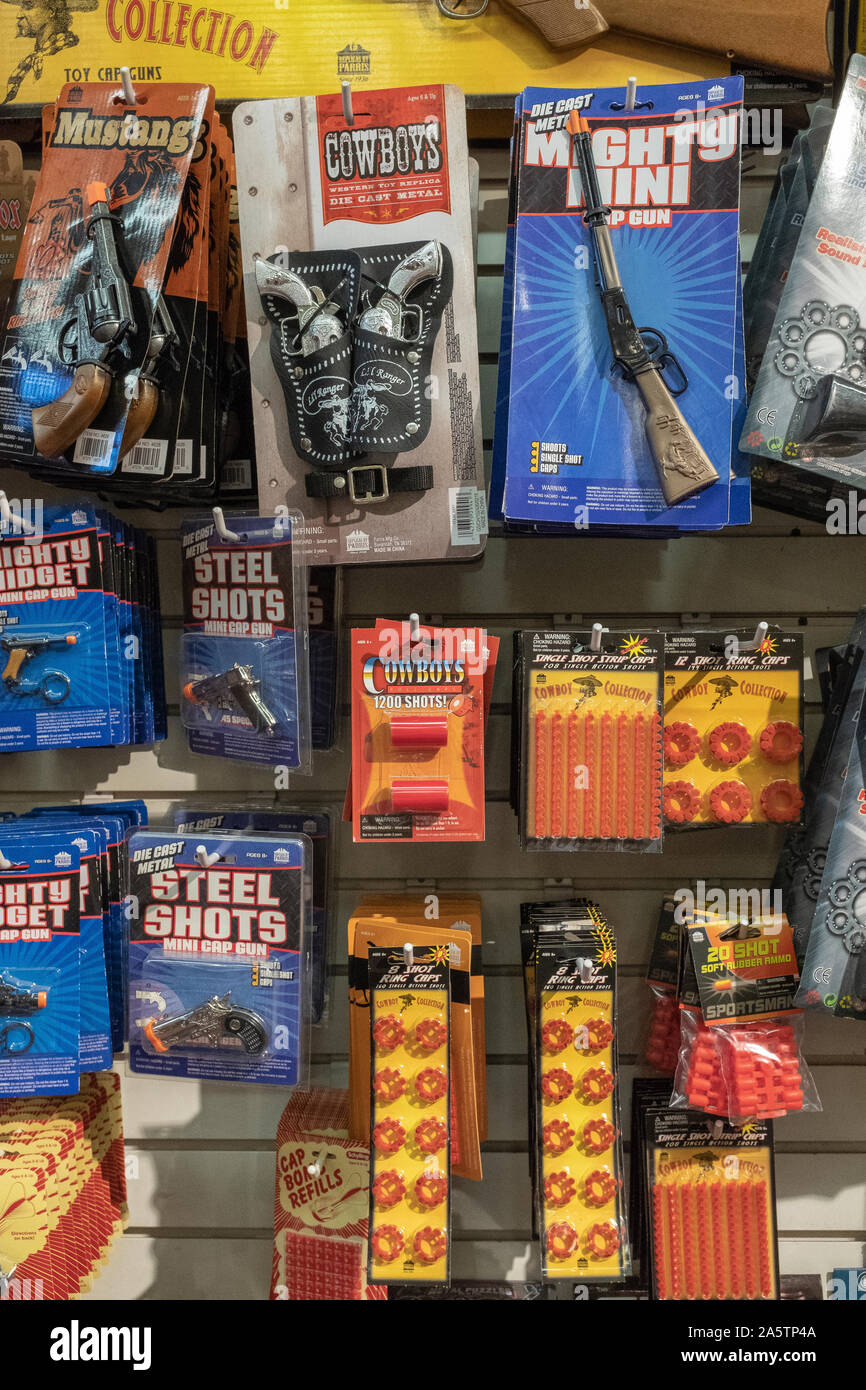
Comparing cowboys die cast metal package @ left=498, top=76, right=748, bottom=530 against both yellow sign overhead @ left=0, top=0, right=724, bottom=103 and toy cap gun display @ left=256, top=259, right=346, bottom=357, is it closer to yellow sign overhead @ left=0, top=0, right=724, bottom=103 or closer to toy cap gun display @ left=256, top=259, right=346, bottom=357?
yellow sign overhead @ left=0, top=0, right=724, bottom=103

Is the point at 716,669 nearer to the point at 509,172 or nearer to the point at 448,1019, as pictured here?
the point at 448,1019

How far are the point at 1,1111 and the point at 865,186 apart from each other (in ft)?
8.61

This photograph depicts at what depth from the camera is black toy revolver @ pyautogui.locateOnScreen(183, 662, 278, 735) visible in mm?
1914

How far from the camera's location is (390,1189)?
5.59ft

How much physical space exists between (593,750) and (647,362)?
2.45 feet

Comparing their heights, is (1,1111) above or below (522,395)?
below

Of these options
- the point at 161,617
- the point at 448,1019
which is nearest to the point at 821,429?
the point at 448,1019

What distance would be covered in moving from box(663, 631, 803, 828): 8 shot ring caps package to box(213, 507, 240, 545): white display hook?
36.6 inches

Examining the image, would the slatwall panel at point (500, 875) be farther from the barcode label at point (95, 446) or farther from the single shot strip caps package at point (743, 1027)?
the barcode label at point (95, 446)

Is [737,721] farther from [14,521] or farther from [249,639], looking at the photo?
[14,521]

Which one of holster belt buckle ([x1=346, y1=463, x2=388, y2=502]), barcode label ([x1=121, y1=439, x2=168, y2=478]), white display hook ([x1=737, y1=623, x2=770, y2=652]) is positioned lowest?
white display hook ([x1=737, y1=623, x2=770, y2=652])

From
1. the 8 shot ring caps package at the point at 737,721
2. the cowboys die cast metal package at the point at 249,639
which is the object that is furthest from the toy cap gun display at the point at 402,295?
the 8 shot ring caps package at the point at 737,721

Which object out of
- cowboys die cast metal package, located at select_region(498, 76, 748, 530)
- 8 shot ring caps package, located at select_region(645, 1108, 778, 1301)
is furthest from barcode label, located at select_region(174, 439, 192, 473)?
8 shot ring caps package, located at select_region(645, 1108, 778, 1301)
